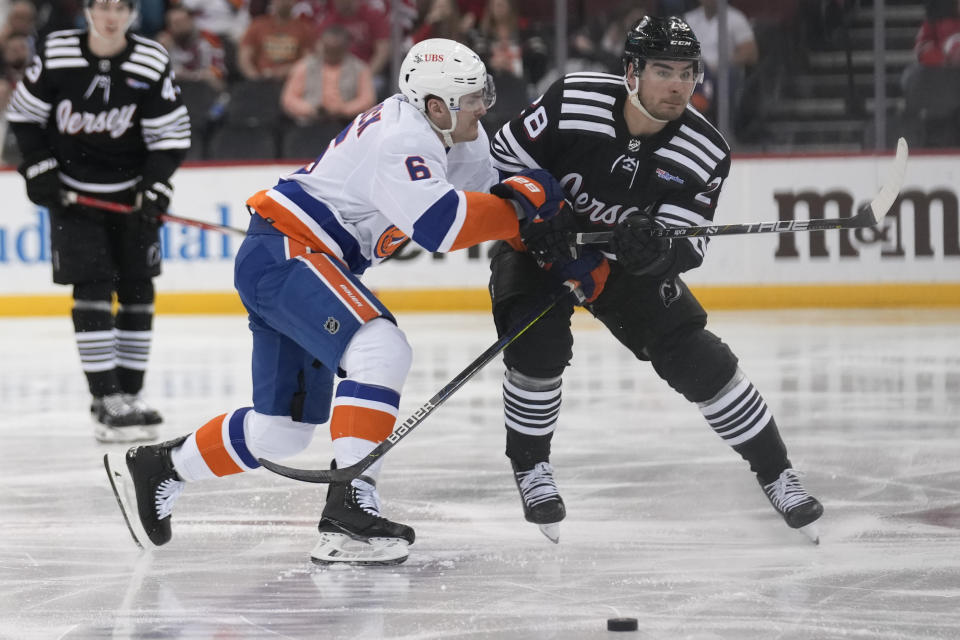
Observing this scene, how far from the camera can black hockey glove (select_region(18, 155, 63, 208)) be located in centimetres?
434

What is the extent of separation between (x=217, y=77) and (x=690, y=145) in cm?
592

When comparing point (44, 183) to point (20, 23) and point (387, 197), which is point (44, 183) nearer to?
point (387, 197)

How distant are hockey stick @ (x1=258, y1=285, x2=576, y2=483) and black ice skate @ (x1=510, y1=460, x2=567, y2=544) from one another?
272 mm

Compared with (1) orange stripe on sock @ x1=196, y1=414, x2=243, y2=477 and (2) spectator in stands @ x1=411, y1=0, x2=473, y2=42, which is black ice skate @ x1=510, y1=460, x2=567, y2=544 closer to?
(1) orange stripe on sock @ x1=196, y1=414, x2=243, y2=477

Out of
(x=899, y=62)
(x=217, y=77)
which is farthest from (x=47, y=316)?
(x=899, y=62)

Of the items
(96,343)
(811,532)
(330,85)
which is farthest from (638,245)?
(330,85)

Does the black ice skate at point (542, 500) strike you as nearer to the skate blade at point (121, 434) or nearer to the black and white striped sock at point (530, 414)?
the black and white striped sock at point (530, 414)

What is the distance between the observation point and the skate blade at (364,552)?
2.68 meters

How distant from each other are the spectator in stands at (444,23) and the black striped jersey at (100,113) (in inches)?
134

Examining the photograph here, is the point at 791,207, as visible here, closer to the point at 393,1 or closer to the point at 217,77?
the point at 393,1

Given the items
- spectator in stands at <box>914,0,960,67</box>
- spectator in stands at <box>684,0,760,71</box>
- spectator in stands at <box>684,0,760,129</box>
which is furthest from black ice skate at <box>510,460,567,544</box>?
spectator in stands at <box>914,0,960,67</box>

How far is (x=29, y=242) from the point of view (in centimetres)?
795

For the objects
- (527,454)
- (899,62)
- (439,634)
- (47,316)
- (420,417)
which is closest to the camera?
(439,634)

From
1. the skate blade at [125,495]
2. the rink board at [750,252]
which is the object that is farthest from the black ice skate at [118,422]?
the rink board at [750,252]
